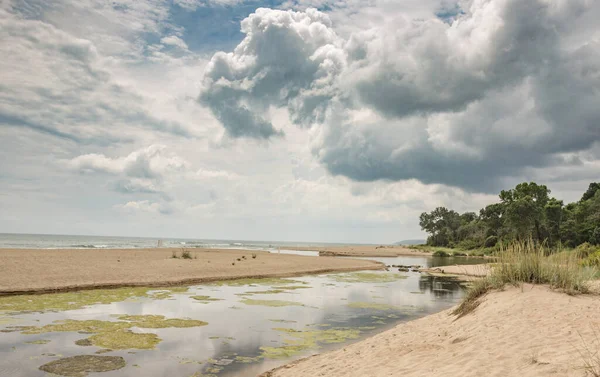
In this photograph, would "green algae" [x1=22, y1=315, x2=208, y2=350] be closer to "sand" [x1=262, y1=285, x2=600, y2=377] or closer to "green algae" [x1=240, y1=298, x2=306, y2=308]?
"green algae" [x1=240, y1=298, x2=306, y2=308]

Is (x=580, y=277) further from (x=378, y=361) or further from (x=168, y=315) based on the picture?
(x=168, y=315)

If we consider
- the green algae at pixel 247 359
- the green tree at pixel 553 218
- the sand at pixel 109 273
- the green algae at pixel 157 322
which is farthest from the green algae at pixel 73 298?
the green tree at pixel 553 218

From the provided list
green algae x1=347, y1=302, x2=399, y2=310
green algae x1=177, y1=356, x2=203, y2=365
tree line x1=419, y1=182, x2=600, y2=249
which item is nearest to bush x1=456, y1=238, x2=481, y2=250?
tree line x1=419, y1=182, x2=600, y2=249

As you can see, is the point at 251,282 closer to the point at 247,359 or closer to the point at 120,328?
the point at 120,328

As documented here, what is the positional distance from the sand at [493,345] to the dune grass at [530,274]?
57 cm

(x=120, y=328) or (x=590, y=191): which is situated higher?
(x=590, y=191)

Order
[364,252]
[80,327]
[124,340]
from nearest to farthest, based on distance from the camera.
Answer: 1. [124,340]
2. [80,327]
3. [364,252]

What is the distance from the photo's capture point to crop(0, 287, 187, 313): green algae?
58.5ft

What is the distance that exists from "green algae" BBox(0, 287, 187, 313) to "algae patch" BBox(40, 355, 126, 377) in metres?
8.08

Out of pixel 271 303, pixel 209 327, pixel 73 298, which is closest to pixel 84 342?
pixel 209 327

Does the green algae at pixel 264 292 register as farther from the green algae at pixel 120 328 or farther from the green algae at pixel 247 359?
the green algae at pixel 247 359

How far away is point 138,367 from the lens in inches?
421

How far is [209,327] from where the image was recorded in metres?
15.4

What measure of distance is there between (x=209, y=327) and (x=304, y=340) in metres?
4.10
